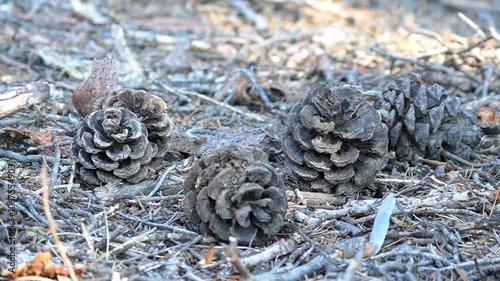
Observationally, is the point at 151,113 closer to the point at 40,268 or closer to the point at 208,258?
the point at 208,258

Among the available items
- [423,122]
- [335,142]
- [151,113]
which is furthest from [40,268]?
[423,122]

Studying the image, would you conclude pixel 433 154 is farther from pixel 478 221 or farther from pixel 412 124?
pixel 478 221

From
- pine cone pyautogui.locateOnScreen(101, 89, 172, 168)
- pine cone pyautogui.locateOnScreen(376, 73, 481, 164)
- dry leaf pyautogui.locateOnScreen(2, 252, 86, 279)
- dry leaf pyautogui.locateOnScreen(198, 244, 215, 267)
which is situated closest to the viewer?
dry leaf pyautogui.locateOnScreen(2, 252, 86, 279)

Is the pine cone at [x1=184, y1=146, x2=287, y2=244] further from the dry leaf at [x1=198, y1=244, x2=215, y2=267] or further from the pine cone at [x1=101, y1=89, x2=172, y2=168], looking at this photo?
the pine cone at [x1=101, y1=89, x2=172, y2=168]

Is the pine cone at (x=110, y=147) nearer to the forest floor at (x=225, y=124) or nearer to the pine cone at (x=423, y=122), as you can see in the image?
the forest floor at (x=225, y=124)

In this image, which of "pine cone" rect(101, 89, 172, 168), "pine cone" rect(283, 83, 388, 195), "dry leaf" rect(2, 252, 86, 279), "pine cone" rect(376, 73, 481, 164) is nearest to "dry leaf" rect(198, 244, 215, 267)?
"dry leaf" rect(2, 252, 86, 279)

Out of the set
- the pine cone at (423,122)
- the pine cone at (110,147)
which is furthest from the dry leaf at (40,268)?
the pine cone at (423,122)
